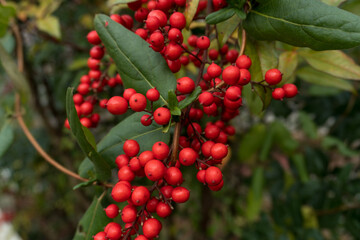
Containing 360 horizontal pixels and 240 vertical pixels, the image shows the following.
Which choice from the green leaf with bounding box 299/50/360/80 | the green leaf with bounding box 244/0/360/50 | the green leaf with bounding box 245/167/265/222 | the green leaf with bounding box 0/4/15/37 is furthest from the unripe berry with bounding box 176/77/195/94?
the green leaf with bounding box 245/167/265/222

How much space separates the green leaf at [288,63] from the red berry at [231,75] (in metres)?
0.33

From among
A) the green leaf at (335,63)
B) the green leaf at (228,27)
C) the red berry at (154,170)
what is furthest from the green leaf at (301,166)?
the red berry at (154,170)

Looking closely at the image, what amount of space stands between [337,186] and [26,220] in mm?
3370

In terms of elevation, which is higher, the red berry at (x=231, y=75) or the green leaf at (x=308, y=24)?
the green leaf at (x=308, y=24)

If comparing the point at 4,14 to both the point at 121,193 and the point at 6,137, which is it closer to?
the point at 6,137

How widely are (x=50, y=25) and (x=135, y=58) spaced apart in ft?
3.51

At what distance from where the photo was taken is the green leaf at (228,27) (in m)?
0.75

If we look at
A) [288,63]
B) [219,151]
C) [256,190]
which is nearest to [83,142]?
[219,151]

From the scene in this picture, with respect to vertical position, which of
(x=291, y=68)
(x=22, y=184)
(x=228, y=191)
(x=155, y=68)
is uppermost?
(x=155, y=68)

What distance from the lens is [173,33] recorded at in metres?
0.66

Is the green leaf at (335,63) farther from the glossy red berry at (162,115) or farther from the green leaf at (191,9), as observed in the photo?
the glossy red berry at (162,115)

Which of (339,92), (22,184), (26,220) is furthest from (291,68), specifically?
(26,220)

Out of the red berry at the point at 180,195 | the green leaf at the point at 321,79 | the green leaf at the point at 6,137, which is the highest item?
the red berry at the point at 180,195

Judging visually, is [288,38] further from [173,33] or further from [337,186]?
[337,186]
